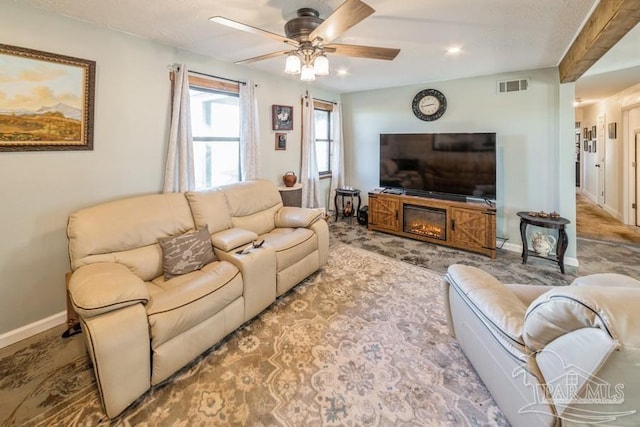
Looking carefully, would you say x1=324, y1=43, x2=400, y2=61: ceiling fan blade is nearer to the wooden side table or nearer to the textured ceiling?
the textured ceiling

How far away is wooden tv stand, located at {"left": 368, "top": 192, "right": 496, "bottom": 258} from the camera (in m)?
3.87

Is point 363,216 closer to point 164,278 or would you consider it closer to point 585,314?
point 164,278

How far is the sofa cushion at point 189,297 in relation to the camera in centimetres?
175

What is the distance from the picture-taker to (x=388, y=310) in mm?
2650

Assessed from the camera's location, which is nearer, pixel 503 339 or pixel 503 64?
pixel 503 339

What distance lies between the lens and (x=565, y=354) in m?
1.04

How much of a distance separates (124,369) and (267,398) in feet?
2.62

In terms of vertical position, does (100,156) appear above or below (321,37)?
below

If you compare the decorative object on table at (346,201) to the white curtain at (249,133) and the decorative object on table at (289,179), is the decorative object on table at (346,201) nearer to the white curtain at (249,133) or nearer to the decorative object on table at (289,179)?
the decorative object on table at (289,179)

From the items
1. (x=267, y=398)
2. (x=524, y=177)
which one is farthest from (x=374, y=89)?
(x=267, y=398)

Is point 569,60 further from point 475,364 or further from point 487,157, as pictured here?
point 475,364

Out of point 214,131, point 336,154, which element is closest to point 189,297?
point 214,131

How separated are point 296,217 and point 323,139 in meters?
2.77

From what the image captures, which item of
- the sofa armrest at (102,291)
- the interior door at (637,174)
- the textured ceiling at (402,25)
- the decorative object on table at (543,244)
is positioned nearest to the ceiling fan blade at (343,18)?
the textured ceiling at (402,25)
